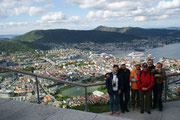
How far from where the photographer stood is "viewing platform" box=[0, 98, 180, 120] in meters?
2.42

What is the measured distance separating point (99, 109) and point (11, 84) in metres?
1.84

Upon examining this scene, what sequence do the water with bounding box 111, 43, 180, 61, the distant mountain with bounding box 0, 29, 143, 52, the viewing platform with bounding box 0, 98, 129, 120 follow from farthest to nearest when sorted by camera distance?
the distant mountain with bounding box 0, 29, 143, 52 → the water with bounding box 111, 43, 180, 61 → the viewing platform with bounding box 0, 98, 129, 120

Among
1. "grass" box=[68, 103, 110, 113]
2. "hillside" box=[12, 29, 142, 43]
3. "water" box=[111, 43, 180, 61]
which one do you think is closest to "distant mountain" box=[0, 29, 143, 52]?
"hillside" box=[12, 29, 142, 43]

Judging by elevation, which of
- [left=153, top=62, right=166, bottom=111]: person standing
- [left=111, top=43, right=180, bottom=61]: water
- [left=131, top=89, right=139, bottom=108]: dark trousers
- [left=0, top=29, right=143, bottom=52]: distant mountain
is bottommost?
[left=111, top=43, right=180, bottom=61]: water

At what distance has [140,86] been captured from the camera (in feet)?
10.3

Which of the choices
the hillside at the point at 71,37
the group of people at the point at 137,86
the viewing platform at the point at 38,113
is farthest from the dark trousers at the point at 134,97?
the hillside at the point at 71,37

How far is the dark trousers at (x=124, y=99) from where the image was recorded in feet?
10.5

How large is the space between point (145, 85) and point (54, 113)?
180 centimetres

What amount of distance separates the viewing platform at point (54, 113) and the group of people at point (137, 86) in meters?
0.16

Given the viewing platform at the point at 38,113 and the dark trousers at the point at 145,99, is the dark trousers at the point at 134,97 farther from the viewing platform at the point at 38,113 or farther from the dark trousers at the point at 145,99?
the viewing platform at the point at 38,113

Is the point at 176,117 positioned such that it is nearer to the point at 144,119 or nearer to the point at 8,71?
the point at 144,119

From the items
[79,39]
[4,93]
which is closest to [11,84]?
[4,93]

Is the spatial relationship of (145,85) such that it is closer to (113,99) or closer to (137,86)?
(137,86)

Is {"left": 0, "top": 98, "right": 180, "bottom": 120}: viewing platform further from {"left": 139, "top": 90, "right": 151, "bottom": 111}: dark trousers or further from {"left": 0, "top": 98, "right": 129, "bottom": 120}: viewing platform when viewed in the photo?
{"left": 139, "top": 90, "right": 151, "bottom": 111}: dark trousers
